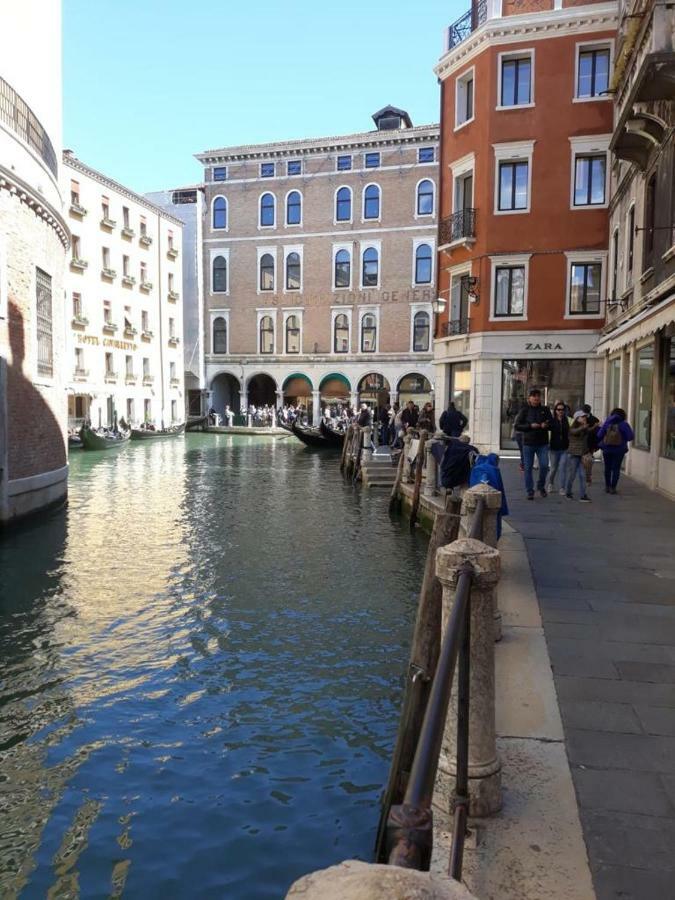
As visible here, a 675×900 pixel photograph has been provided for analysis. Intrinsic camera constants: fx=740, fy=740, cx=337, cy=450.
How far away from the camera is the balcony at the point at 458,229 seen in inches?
749

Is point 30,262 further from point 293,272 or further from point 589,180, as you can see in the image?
point 293,272

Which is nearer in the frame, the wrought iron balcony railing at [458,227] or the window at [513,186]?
the window at [513,186]

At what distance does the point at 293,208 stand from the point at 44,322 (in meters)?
27.8

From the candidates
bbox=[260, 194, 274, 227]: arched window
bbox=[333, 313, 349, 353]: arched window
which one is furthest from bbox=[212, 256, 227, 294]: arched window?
bbox=[333, 313, 349, 353]: arched window

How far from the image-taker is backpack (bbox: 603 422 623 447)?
1063 cm

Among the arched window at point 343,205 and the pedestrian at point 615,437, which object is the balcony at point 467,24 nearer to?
the pedestrian at point 615,437

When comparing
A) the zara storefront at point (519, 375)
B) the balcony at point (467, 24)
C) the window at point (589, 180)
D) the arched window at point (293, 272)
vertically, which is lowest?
the zara storefront at point (519, 375)

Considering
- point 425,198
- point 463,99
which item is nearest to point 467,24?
point 463,99

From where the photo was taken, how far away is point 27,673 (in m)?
5.62

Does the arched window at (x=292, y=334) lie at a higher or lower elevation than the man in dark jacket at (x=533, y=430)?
higher

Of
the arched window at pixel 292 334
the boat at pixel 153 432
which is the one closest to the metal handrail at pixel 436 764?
the boat at pixel 153 432

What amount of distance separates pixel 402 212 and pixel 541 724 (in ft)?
118

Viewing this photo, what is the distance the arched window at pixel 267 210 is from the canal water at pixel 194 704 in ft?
100

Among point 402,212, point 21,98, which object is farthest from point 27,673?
point 402,212
